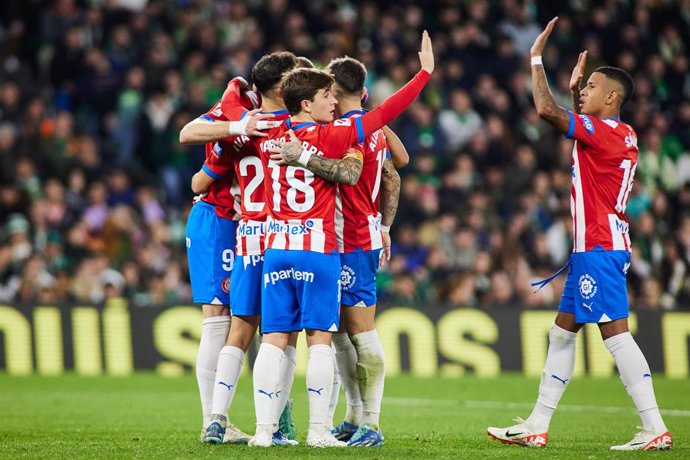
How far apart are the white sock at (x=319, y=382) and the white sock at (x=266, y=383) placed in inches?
8.9

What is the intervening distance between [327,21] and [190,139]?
13.5m

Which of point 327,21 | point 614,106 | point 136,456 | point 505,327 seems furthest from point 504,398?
point 327,21

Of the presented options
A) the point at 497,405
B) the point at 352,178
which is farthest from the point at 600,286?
the point at 497,405

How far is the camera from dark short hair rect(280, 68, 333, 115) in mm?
7312

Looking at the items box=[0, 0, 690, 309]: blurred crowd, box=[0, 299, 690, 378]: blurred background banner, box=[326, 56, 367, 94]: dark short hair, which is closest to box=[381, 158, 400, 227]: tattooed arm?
box=[326, 56, 367, 94]: dark short hair

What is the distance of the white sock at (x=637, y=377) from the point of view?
25.1ft

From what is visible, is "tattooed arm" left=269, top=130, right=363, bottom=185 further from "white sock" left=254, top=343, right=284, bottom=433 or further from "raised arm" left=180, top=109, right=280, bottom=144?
"white sock" left=254, top=343, right=284, bottom=433

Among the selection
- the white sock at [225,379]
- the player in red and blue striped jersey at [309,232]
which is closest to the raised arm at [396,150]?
the player in red and blue striped jersey at [309,232]

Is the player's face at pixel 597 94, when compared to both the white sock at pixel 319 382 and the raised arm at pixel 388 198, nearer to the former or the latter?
the raised arm at pixel 388 198

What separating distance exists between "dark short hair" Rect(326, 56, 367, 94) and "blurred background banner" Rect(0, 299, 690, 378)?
8154 millimetres

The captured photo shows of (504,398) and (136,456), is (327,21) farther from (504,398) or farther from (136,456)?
(136,456)

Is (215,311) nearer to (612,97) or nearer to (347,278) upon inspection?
(347,278)

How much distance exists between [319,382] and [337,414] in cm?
398

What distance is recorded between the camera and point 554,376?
26.1 feet
